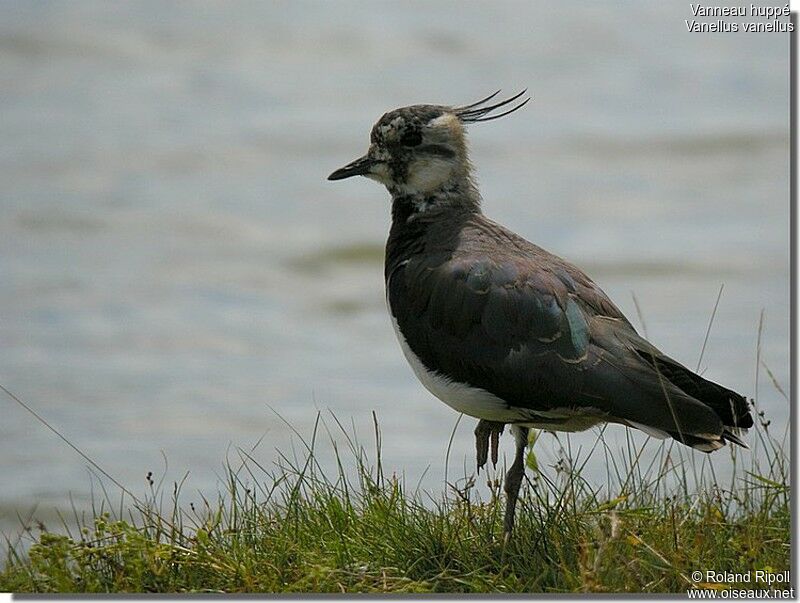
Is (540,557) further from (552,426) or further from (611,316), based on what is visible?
(611,316)

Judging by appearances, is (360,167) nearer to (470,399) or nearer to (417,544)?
(470,399)

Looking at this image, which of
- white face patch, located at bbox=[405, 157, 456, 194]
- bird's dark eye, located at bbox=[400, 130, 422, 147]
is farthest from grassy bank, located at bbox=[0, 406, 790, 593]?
bird's dark eye, located at bbox=[400, 130, 422, 147]

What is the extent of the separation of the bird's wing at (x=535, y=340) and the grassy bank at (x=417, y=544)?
1.27 feet

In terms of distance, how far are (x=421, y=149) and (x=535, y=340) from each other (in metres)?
1.29

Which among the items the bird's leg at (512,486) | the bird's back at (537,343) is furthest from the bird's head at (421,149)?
the bird's leg at (512,486)

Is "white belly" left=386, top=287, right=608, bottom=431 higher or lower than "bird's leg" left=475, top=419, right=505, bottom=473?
higher

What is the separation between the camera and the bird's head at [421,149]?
6844mm

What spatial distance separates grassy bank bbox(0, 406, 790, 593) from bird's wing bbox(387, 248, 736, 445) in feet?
1.27

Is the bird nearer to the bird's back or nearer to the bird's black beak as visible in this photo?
the bird's back

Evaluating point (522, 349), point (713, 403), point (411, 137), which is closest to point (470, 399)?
point (522, 349)

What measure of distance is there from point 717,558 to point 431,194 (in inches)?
85.8

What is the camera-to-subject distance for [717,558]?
18.5ft

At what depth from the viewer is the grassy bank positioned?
5570 mm

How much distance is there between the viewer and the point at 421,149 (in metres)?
6.86
